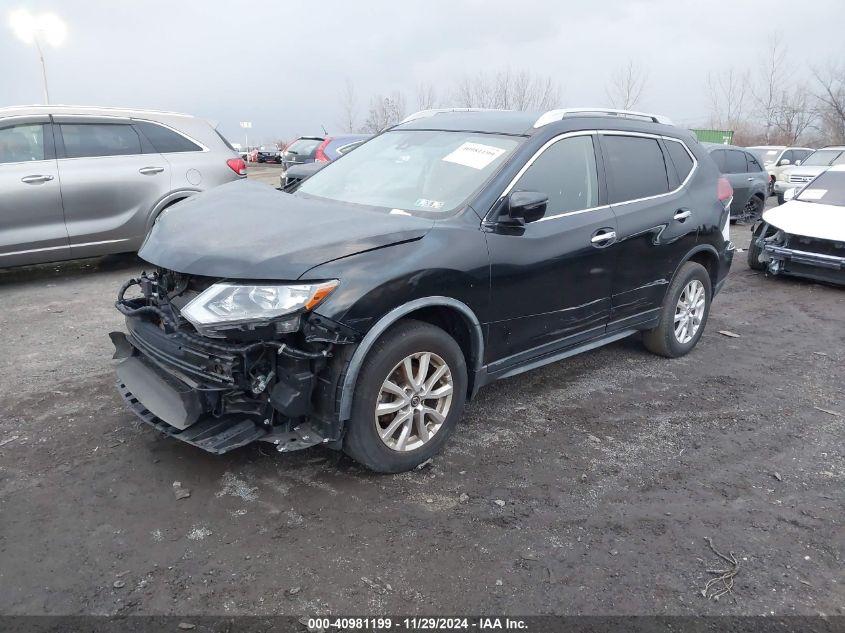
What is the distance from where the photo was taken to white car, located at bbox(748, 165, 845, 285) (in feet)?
24.9

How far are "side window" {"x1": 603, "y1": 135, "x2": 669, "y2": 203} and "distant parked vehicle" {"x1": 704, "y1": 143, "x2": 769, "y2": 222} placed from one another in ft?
29.2

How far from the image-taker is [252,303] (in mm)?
2852

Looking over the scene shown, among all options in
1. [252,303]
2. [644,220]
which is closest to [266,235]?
[252,303]

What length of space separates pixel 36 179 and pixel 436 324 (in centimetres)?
530

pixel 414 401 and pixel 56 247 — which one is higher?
pixel 56 247

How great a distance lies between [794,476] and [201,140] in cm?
718

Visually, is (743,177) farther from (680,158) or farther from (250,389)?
(250,389)

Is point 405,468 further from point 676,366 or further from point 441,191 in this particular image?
point 676,366

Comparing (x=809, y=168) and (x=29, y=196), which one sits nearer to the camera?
(x=29, y=196)

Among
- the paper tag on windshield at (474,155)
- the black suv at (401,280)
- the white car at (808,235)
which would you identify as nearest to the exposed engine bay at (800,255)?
the white car at (808,235)

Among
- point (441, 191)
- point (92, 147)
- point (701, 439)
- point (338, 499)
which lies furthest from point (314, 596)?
point (92, 147)

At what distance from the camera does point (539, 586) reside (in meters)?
2.59

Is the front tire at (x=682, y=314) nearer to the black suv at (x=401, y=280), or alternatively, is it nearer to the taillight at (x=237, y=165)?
the black suv at (x=401, y=280)

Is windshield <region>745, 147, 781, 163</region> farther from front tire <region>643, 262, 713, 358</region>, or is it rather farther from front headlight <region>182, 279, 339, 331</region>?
front headlight <region>182, 279, 339, 331</region>
